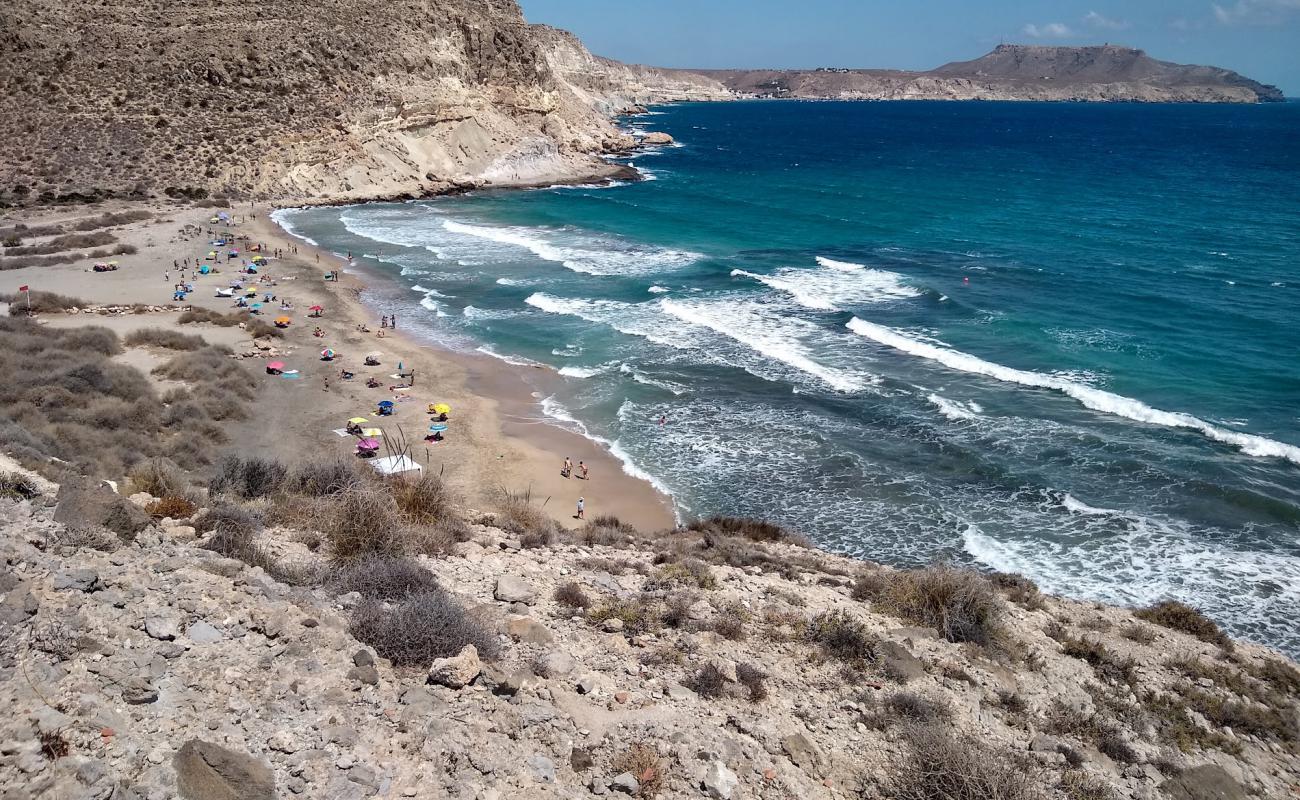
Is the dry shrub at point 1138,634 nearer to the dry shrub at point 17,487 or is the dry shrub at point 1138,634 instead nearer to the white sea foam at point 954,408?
the white sea foam at point 954,408

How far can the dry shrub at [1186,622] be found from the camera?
13.6 m

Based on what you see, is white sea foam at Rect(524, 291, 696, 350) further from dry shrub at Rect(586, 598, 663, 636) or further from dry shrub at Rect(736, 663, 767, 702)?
dry shrub at Rect(736, 663, 767, 702)

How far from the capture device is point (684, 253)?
47.0 meters

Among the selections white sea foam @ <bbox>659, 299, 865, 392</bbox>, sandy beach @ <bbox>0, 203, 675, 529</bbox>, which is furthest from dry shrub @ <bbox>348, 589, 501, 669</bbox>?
white sea foam @ <bbox>659, 299, 865, 392</bbox>

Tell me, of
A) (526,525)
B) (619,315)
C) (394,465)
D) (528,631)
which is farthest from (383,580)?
(619,315)

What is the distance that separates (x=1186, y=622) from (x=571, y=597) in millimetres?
10836

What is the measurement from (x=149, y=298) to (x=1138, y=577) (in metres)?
35.7

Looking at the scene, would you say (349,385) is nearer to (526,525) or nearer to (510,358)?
(510,358)

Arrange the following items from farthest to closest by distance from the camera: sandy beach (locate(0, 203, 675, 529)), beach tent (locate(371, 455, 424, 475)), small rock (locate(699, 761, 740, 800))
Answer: sandy beach (locate(0, 203, 675, 529)), beach tent (locate(371, 455, 424, 475)), small rock (locate(699, 761, 740, 800))

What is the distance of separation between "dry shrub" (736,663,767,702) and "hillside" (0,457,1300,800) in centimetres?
11

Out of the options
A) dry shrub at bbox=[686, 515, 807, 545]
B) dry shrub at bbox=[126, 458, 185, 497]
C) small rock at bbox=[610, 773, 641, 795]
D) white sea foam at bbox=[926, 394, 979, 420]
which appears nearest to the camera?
small rock at bbox=[610, 773, 641, 795]

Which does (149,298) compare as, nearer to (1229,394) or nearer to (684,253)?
(684,253)

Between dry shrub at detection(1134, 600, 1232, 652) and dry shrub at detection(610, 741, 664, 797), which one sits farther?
dry shrub at detection(1134, 600, 1232, 652)

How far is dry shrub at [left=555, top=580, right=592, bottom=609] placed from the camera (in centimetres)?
1077
